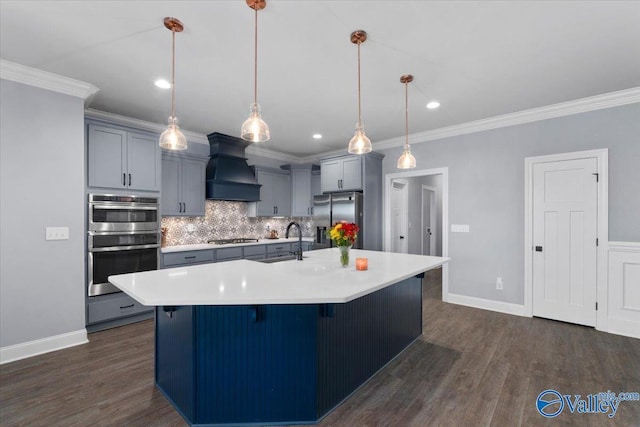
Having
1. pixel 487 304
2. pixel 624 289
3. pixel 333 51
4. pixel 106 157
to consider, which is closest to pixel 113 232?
pixel 106 157

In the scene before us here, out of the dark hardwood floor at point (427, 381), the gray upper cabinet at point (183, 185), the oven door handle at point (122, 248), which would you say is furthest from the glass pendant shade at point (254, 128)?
the gray upper cabinet at point (183, 185)

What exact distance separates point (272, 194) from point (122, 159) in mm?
2665

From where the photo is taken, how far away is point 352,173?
4980mm

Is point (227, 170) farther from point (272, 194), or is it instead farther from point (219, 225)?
point (272, 194)

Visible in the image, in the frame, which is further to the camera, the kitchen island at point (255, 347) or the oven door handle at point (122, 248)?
the oven door handle at point (122, 248)

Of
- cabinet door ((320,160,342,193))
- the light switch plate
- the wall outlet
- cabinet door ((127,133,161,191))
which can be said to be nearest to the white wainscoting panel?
the light switch plate

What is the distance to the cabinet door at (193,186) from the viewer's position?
444 cm

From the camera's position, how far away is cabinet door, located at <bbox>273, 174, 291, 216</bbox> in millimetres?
5809

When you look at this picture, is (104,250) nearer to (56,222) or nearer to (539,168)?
(56,222)

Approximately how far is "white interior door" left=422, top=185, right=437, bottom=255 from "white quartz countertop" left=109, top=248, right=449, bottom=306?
513 cm

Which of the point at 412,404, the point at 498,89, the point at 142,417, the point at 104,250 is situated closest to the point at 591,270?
the point at 498,89

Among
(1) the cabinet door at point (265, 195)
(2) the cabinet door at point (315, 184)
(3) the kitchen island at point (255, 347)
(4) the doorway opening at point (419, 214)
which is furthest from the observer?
(2) the cabinet door at point (315, 184)

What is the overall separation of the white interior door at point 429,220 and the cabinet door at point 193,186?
5296 mm

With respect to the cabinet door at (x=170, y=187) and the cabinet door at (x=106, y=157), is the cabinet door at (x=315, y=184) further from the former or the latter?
the cabinet door at (x=106, y=157)
